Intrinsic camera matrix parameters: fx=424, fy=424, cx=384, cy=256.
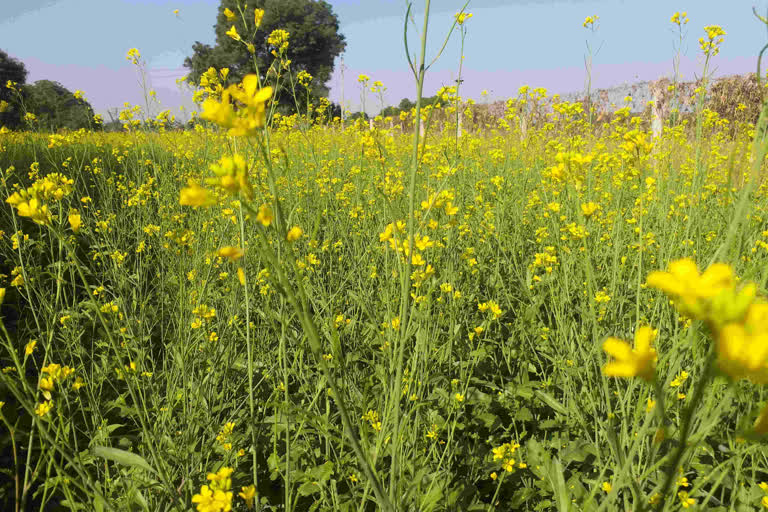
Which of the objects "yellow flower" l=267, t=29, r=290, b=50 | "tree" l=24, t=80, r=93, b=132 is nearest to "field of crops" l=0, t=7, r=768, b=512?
"yellow flower" l=267, t=29, r=290, b=50

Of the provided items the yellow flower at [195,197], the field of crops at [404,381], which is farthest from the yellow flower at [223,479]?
the yellow flower at [195,197]

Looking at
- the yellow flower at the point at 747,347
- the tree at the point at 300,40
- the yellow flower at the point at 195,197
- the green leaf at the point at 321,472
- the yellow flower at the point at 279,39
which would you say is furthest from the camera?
the tree at the point at 300,40

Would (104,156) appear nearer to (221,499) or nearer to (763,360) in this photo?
(221,499)

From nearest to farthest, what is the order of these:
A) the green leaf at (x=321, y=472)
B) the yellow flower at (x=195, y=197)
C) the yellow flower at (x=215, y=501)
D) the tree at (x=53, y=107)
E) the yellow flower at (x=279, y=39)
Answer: the yellow flower at (x=195, y=197) → the yellow flower at (x=215, y=501) → the green leaf at (x=321, y=472) → the yellow flower at (x=279, y=39) → the tree at (x=53, y=107)

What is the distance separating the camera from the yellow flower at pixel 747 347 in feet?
1.05

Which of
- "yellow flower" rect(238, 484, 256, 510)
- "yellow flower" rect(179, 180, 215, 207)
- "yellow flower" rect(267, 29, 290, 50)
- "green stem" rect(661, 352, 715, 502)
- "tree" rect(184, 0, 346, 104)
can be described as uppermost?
"tree" rect(184, 0, 346, 104)

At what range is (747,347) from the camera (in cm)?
33

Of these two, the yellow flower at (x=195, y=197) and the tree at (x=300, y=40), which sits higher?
the tree at (x=300, y=40)

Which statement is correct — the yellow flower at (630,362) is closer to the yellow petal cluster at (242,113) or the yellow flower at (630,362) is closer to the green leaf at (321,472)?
the yellow petal cluster at (242,113)

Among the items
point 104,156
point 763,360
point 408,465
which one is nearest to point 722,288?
point 763,360

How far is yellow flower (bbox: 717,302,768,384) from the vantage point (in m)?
0.32

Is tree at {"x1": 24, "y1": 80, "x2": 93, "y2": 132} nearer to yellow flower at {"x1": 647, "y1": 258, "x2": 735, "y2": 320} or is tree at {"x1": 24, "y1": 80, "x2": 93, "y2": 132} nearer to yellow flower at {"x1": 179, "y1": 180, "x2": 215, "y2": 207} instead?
yellow flower at {"x1": 179, "y1": 180, "x2": 215, "y2": 207}

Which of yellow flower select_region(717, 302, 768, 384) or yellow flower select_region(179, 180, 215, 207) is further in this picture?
yellow flower select_region(179, 180, 215, 207)

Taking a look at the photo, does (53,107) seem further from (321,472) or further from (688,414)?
(688,414)
